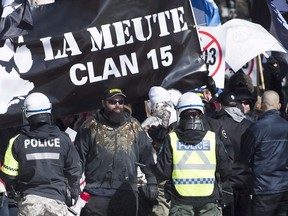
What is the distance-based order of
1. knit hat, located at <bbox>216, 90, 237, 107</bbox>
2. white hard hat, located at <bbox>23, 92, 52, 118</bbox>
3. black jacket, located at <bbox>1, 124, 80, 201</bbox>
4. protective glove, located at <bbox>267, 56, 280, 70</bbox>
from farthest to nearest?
protective glove, located at <bbox>267, 56, 280, 70</bbox>, knit hat, located at <bbox>216, 90, 237, 107</bbox>, white hard hat, located at <bbox>23, 92, 52, 118</bbox>, black jacket, located at <bbox>1, 124, 80, 201</bbox>

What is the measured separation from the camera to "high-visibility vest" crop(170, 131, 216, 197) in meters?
12.4

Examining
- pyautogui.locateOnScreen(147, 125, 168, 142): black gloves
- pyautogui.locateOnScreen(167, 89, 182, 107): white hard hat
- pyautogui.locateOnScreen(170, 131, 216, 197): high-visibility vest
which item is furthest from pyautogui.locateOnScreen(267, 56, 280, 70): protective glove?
pyautogui.locateOnScreen(170, 131, 216, 197): high-visibility vest

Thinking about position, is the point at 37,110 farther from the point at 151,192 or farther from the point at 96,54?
the point at 96,54

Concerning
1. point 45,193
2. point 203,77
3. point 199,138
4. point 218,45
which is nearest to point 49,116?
point 45,193

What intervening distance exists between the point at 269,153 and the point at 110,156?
75.1 inches

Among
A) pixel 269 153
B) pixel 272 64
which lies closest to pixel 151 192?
pixel 269 153

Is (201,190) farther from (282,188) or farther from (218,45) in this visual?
(218,45)

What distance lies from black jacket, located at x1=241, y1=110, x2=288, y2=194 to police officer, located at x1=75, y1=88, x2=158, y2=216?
131cm

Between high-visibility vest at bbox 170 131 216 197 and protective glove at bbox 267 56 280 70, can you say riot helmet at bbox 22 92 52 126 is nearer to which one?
high-visibility vest at bbox 170 131 216 197

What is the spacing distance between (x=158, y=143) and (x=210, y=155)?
1.32 m

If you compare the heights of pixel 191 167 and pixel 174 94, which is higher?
pixel 174 94

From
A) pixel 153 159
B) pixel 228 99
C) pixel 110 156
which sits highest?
pixel 228 99

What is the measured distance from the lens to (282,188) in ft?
44.7

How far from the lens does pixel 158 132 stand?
13.5m
